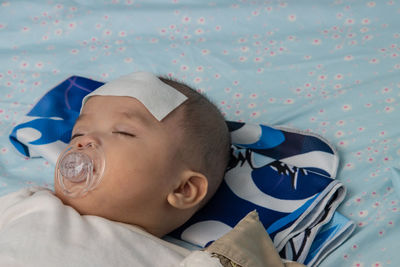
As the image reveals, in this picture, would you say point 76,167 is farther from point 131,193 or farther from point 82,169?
point 131,193

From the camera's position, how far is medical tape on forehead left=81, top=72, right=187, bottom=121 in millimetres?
1398

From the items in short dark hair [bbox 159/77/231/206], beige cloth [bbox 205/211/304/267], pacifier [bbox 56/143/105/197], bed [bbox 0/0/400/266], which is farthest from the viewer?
bed [bbox 0/0/400/266]

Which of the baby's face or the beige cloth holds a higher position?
the baby's face

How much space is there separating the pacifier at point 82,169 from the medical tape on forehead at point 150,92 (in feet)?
0.58

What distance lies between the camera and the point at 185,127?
1.40 metres

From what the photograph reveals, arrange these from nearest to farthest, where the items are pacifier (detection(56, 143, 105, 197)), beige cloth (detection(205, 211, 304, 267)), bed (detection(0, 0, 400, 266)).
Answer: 1. beige cloth (detection(205, 211, 304, 267))
2. pacifier (detection(56, 143, 105, 197))
3. bed (detection(0, 0, 400, 266))

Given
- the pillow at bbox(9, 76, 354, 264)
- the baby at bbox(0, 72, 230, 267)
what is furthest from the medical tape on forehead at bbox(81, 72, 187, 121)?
the pillow at bbox(9, 76, 354, 264)

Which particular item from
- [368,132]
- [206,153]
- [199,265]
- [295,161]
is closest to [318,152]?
[295,161]

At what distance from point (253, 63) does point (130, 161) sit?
0.85 m

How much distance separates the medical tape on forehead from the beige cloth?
1.08 feet

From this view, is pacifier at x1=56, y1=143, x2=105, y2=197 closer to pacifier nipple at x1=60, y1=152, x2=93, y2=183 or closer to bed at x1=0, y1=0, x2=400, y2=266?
pacifier nipple at x1=60, y1=152, x2=93, y2=183

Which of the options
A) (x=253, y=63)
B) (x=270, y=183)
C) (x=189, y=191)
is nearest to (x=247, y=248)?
(x=189, y=191)

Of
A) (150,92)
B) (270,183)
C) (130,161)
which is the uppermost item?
(150,92)

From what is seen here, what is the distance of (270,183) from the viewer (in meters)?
1.54
